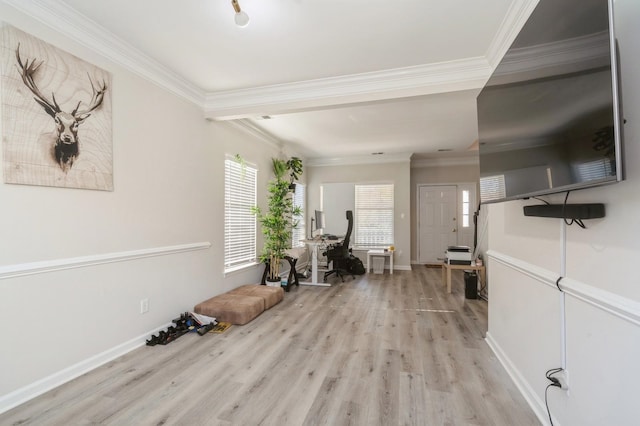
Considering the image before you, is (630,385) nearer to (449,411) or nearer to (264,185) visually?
(449,411)

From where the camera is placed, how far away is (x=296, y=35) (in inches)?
92.9

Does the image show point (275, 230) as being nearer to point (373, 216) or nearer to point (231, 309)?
point (231, 309)

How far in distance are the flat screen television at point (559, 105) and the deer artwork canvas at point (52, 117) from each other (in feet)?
9.90

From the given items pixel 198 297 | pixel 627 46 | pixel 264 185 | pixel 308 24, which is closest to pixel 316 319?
pixel 198 297

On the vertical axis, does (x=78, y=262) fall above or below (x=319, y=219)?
below

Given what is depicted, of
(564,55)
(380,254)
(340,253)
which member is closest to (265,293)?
(340,253)

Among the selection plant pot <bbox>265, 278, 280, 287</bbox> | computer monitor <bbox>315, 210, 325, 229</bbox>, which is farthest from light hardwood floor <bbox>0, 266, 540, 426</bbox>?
computer monitor <bbox>315, 210, 325, 229</bbox>

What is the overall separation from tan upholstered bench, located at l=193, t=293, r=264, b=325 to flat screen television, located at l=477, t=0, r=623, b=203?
2.78m

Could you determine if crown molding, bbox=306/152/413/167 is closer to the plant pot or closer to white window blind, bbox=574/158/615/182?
the plant pot

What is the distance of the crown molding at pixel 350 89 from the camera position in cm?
275

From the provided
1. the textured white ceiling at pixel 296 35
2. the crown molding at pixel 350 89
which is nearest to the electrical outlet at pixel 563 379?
the textured white ceiling at pixel 296 35

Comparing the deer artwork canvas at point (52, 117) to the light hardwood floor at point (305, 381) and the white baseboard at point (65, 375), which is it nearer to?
the white baseboard at point (65, 375)

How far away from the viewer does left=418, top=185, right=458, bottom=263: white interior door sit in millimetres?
7328

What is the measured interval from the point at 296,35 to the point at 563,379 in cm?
289
